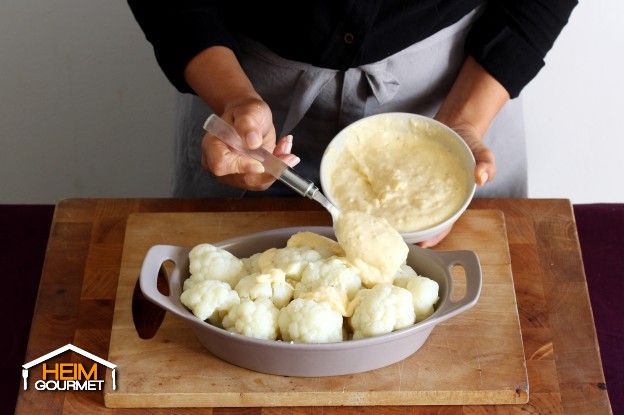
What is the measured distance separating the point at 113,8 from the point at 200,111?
47cm

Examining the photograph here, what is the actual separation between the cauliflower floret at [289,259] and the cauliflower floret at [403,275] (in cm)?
8

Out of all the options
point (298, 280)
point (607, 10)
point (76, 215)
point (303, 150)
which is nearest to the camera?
point (298, 280)

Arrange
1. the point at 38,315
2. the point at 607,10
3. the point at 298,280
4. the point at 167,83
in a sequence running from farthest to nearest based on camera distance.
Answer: the point at 167,83 → the point at 607,10 → the point at 38,315 → the point at 298,280

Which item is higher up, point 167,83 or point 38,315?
point 38,315

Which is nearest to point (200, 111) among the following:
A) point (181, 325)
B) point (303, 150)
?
point (303, 150)

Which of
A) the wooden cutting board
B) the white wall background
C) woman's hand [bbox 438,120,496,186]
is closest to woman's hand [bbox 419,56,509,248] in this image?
woman's hand [bbox 438,120,496,186]

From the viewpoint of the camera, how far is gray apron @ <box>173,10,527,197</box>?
1.26m

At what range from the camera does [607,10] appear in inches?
68.2

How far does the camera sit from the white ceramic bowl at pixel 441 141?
108cm

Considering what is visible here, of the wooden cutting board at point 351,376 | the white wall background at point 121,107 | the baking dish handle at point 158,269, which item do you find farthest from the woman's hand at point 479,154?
the white wall background at point 121,107

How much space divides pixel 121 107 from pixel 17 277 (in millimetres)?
559

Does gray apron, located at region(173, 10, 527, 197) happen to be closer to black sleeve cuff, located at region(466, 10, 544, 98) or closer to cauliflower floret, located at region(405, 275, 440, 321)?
black sleeve cuff, located at region(466, 10, 544, 98)

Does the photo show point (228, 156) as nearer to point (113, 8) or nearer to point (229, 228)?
point (229, 228)

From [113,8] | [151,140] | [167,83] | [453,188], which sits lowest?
[151,140]
